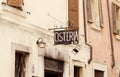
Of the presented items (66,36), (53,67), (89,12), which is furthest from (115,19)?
(66,36)

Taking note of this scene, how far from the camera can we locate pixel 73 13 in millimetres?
18172

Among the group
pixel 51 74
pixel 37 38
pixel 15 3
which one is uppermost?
pixel 15 3

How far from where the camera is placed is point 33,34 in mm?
15070

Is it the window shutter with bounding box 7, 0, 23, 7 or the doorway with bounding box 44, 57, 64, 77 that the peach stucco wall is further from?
the window shutter with bounding box 7, 0, 23, 7

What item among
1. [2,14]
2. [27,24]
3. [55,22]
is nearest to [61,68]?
[55,22]

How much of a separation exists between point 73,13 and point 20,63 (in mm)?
4186

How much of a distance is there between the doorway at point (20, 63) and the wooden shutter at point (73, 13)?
3.57 metres

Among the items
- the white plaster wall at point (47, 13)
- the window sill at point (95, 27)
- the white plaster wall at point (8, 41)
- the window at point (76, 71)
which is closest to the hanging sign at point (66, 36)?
the white plaster wall at point (47, 13)

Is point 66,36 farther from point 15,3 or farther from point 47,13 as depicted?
point 15,3

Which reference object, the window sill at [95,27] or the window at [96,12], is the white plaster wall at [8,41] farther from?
the window at [96,12]

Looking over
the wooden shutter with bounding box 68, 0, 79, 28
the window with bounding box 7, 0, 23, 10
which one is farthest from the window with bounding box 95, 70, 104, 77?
the window with bounding box 7, 0, 23, 10

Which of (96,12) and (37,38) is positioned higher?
(96,12)

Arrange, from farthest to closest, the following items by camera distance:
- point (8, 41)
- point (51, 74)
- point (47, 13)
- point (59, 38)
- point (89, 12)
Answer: point (89, 12) → point (51, 74) → point (47, 13) → point (59, 38) → point (8, 41)

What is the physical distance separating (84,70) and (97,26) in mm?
2428
